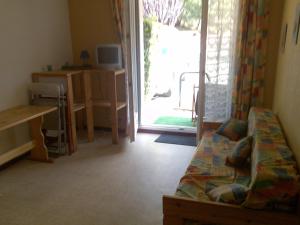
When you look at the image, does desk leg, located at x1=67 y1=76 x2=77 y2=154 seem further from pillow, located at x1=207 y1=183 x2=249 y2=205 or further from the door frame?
pillow, located at x1=207 y1=183 x2=249 y2=205

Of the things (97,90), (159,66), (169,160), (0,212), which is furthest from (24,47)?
(159,66)

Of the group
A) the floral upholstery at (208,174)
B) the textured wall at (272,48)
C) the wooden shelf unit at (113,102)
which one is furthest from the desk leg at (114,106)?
the textured wall at (272,48)

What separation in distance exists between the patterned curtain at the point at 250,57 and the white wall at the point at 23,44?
8.39 ft

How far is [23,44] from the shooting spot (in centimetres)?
336

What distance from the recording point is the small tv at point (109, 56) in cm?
380

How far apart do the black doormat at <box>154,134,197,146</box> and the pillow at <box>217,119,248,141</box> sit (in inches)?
33.8

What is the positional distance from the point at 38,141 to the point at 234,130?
93.1 inches

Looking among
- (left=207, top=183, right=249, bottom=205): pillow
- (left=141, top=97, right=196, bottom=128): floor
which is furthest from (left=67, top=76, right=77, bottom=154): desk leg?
(left=207, top=183, right=249, bottom=205): pillow

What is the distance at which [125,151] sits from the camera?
12.0ft

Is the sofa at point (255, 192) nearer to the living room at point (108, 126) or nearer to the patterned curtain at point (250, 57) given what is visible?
the living room at point (108, 126)

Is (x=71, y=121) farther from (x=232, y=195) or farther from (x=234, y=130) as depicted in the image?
(x=232, y=195)

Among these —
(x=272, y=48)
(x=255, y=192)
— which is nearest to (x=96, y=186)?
(x=255, y=192)

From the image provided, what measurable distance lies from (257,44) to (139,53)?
5.82 feet

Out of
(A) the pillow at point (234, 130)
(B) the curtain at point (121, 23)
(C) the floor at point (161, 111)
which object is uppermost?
(B) the curtain at point (121, 23)
